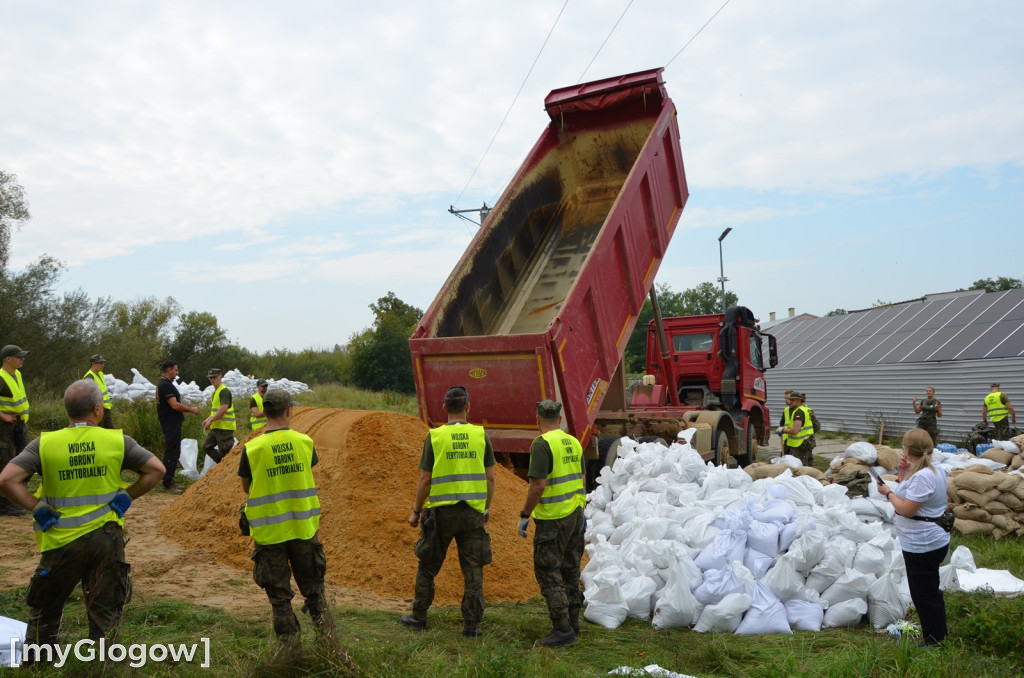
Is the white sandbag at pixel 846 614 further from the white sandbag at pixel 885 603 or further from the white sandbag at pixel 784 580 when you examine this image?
the white sandbag at pixel 784 580

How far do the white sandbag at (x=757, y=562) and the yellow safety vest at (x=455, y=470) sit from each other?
2017 mm

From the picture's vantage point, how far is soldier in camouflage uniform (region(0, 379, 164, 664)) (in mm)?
3229

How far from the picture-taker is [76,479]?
327cm

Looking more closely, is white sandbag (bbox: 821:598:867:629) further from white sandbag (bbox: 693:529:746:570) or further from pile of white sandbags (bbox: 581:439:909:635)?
white sandbag (bbox: 693:529:746:570)

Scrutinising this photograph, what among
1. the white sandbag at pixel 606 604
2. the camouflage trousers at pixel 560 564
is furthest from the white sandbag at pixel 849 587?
the camouflage trousers at pixel 560 564

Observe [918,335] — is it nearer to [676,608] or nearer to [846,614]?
[846,614]

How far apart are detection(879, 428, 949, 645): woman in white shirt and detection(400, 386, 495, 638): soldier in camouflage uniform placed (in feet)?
7.65

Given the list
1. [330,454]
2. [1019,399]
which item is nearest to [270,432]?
[330,454]

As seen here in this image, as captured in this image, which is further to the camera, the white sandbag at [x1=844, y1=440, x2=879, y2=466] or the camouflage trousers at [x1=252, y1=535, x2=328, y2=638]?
the white sandbag at [x1=844, y1=440, x2=879, y2=466]

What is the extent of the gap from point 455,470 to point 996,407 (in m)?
13.1

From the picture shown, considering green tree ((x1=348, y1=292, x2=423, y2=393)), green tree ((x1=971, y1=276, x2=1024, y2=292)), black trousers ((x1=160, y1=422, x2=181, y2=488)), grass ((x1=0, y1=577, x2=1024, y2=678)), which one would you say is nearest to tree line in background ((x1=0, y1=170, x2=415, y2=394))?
green tree ((x1=348, y1=292, x2=423, y2=393))

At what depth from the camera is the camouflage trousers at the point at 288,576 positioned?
144 inches

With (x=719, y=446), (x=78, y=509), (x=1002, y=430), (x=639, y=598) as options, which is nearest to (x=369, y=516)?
(x=639, y=598)

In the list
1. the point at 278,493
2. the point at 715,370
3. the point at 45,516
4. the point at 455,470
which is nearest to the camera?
the point at 45,516
